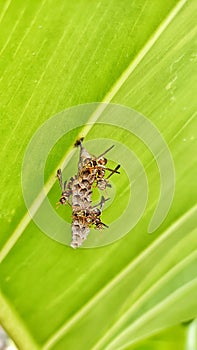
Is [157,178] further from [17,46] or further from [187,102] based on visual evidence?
[17,46]

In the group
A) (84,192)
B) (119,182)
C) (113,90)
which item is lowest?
(119,182)

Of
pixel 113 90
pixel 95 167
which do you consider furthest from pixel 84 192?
pixel 113 90

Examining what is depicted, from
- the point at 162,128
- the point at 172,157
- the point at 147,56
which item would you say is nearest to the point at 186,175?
the point at 172,157

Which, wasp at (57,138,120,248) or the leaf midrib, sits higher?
the leaf midrib

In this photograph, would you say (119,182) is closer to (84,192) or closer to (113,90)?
(84,192)

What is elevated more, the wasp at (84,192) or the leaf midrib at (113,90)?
the leaf midrib at (113,90)

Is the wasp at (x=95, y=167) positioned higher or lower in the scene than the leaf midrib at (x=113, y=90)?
lower

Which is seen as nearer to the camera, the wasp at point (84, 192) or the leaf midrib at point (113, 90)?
the leaf midrib at point (113, 90)

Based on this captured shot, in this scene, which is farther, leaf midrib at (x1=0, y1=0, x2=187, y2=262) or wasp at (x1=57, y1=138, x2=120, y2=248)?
wasp at (x1=57, y1=138, x2=120, y2=248)
